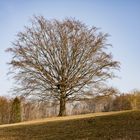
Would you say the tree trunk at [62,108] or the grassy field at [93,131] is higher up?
the tree trunk at [62,108]

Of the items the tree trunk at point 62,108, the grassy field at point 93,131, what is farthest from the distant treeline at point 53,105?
the grassy field at point 93,131

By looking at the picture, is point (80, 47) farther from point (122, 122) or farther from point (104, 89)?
point (122, 122)

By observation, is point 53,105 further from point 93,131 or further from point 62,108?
point 93,131

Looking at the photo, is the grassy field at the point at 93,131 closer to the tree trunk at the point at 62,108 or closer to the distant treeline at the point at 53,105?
the tree trunk at the point at 62,108

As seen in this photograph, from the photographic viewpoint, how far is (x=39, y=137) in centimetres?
1998

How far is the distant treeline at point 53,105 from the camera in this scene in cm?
4134

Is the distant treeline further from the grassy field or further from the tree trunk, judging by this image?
the grassy field

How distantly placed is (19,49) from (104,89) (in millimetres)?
10577

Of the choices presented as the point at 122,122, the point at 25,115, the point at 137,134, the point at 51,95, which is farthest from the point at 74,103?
the point at 25,115

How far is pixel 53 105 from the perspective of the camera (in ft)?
134

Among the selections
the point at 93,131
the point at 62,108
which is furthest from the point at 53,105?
the point at 93,131

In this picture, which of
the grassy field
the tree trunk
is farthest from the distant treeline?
the grassy field

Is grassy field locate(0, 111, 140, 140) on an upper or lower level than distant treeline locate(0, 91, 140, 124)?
lower

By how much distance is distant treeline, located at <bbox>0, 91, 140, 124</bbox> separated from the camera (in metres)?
41.3
